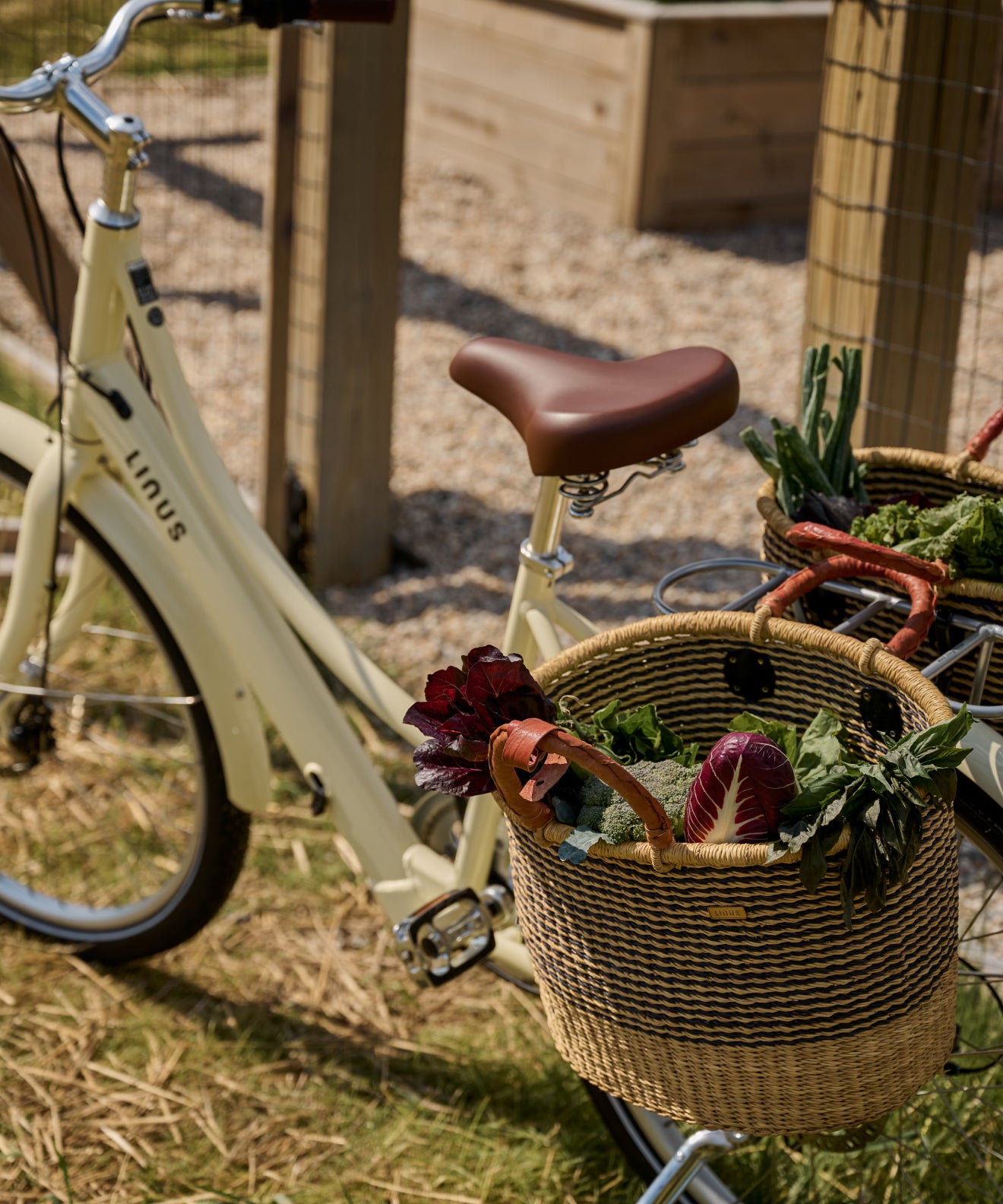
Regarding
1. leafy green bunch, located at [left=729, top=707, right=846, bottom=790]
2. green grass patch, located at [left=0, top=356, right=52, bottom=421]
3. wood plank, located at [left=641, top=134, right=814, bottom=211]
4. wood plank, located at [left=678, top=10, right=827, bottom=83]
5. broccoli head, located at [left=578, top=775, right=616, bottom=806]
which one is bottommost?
green grass patch, located at [left=0, top=356, right=52, bottom=421]

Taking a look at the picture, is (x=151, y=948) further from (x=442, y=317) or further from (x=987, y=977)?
(x=442, y=317)

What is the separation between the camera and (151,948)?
7.32ft

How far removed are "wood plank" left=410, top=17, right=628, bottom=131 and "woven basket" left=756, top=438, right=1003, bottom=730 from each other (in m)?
4.27

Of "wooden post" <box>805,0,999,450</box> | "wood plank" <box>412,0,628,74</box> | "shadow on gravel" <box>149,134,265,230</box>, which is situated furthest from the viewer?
"shadow on gravel" <box>149,134,265,230</box>

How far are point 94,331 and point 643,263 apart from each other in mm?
3903

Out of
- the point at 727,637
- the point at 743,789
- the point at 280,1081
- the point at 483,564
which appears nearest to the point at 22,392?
the point at 483,564

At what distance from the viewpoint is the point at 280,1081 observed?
6.93ft

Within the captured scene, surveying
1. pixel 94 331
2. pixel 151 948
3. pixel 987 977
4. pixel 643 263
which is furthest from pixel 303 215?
pixel 643 263

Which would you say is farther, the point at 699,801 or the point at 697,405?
the point at 697,405

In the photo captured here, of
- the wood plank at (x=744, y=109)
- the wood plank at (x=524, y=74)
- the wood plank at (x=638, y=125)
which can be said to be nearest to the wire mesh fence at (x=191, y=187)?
the wood plank at (x=524, y=74)

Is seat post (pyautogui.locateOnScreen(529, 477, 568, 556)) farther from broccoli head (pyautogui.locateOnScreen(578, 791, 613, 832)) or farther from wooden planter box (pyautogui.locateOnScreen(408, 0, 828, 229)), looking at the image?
wooden planter box (pyautogui.locateOnScreen(408, 0, 828, 229))

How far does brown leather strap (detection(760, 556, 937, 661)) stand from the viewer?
1.25 m

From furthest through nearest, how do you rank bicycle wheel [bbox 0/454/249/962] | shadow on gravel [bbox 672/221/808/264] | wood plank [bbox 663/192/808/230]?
wood plank [bbox 663/192/808/230], shadow on gravel [bbox 672/221/808/264], bicycle wheel [bbox 0/454/249/962]

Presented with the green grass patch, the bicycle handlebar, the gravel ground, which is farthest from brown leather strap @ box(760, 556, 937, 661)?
the green grass patch
